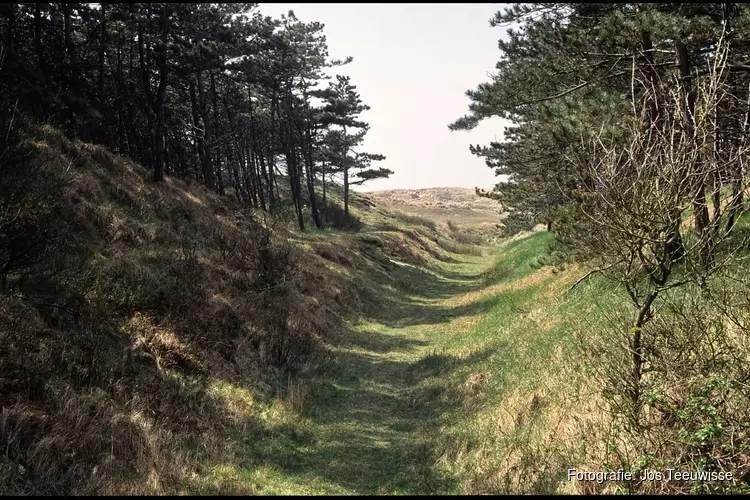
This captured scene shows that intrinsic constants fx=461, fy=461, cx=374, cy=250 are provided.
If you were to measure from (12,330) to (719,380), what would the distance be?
8935mm

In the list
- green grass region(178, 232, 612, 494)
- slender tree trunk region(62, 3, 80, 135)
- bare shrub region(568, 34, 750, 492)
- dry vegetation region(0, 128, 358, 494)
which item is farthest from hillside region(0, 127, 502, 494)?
bare shrub region(568, 34, 750, 492)

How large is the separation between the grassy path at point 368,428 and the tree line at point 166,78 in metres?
7.90

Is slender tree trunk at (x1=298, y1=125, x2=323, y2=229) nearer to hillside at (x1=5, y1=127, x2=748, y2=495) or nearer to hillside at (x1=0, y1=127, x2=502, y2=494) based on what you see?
hillside at (x1=0, y1=127, x2=502, y2=494)

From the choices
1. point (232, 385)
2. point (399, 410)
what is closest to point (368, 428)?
point (399, 410)

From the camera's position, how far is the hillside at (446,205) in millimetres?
80375

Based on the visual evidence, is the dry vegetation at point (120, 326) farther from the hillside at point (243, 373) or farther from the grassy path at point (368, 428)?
the grassy path at point (368, 428)

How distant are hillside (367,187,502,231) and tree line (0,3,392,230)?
30219 millimetres

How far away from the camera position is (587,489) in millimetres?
5059

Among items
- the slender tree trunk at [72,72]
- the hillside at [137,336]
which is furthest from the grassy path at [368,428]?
the slender tree trunk at [72,72]

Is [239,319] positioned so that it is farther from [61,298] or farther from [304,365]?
[61,298]

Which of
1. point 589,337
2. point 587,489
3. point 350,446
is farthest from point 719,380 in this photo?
point 350,446

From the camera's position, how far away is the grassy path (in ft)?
22.0

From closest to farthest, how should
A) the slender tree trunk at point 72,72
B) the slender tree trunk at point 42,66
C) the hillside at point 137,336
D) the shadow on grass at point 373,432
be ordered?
the hillside at point 137,336 < the shadow on grass at point 373,432 < the slender tree trunk at point 42,66 < the slender tree trunk at point 72,72

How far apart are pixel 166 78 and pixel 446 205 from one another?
290 ft
